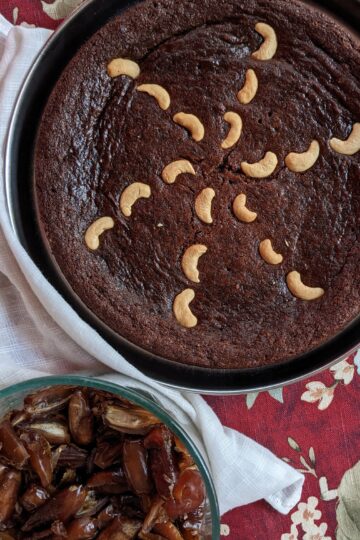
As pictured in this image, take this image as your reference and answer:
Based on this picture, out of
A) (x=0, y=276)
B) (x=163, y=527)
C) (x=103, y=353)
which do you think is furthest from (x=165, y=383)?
(x=0, y=276)

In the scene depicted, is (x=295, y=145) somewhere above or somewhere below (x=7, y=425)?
above

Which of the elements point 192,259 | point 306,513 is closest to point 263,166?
point 192,259

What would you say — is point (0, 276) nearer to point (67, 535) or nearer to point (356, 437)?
point (67, 535)

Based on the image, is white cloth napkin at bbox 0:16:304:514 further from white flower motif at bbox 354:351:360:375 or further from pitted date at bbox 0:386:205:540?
white flower motif at bbox 354:351:360:375

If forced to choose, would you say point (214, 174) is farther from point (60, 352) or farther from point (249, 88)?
point (60, 352)

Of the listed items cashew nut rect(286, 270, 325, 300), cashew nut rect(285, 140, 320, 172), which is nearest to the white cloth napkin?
cashew nut rect(286, 270, 325, 300)

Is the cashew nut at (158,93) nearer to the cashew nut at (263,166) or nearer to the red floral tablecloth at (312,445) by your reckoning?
the cashew nut at (263,166)
